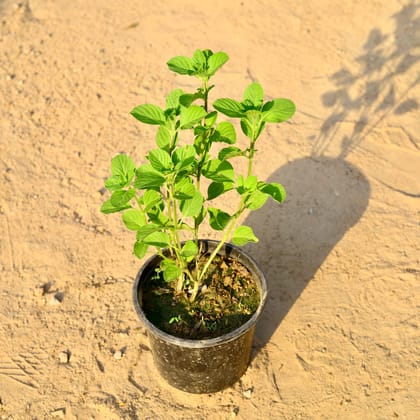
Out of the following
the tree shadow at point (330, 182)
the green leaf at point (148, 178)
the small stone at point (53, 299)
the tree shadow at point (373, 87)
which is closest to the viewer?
the green leaf at point (148, 178)

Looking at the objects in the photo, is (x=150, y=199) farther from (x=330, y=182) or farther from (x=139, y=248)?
(x=330, y=182)

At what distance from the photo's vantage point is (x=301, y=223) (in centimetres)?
383

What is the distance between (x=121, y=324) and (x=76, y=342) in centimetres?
27

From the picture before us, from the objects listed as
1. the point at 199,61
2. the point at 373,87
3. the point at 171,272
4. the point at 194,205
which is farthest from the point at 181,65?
the point at 373,87

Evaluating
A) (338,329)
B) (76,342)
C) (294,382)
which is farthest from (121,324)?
(338,329)

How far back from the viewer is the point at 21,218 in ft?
12.9

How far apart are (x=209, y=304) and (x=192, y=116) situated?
3.39 feet

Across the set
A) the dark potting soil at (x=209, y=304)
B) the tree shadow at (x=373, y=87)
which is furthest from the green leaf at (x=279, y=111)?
the tree shadow at (x=373, y=87)

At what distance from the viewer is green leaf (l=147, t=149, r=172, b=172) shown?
89.9 inches

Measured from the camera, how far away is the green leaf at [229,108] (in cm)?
232

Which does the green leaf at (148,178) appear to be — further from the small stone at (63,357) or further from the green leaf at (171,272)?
the small stone at (63,357)

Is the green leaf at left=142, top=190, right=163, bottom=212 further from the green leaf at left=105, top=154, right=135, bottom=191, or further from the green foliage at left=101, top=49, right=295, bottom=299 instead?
the green leaf at left=105, top=154, right=135, bottom=191

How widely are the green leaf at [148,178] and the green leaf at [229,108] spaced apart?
0.36 metres

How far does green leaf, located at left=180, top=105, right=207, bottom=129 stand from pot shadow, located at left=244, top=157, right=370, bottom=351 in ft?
4.95
